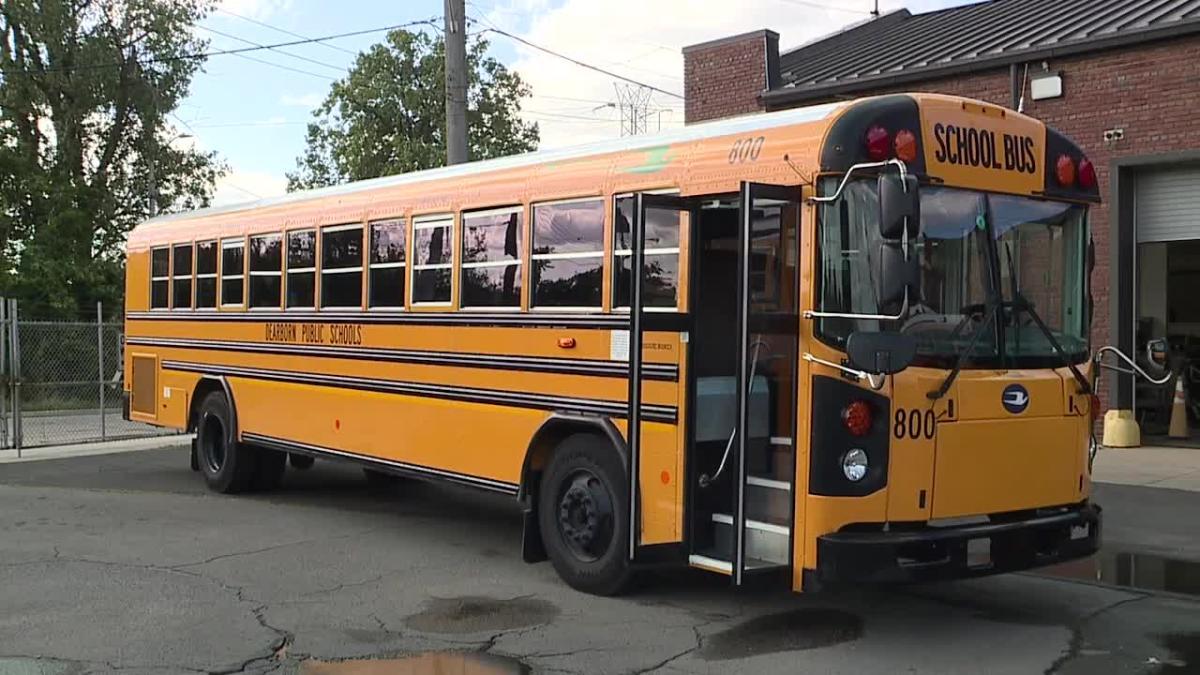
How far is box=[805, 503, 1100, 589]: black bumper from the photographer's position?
555 centimetres

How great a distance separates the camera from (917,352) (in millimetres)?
5773

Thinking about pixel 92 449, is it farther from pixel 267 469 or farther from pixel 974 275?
pixel 974 275

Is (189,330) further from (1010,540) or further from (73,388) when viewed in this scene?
(73,388)

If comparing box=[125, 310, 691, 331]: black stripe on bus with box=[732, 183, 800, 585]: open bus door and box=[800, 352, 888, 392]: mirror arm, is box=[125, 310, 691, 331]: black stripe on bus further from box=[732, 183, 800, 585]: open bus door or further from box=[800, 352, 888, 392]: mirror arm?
box=[800, 352, 888, 392]: mirror arm

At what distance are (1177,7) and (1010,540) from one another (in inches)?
435

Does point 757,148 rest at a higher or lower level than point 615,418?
higher

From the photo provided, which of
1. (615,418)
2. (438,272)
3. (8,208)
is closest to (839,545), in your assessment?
(615,418)

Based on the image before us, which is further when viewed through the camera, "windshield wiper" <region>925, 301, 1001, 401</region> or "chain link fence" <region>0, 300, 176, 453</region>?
"chain link fence" <region>0, 300, 176, 453</region>

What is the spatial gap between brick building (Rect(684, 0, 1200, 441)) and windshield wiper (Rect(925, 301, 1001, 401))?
9.35 metres

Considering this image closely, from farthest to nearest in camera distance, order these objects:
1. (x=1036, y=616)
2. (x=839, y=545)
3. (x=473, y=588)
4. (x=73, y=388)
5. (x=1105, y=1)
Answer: (x=73, y=388) < (x=1105, y=1) < (x=473, y=588) < (x=1036, y=616) < (x=839, y=545)

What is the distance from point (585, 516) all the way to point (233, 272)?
5.75 meters

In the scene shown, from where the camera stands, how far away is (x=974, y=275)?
237 inches

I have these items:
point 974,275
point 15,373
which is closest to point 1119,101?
point 974,275

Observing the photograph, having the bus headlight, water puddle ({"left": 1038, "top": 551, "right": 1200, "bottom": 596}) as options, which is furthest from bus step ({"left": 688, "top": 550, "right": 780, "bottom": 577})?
water puddle ({"left": 1038, "top": 551, "right": 1200, "bottom": 596})
